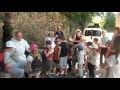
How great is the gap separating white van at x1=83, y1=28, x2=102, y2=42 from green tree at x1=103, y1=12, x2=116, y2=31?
18 centimetres

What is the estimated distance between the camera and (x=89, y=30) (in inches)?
329

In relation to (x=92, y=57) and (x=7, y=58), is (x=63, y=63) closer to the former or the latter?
(x=92, y=57)

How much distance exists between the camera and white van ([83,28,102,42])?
838 centimetres

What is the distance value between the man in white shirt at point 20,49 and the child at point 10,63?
8 cm

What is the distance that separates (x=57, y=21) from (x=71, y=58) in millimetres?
934

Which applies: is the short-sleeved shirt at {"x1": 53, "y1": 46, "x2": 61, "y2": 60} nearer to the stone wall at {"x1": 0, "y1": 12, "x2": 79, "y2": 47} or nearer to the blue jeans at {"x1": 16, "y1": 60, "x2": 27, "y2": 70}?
the stone wall at {"x1": 0, "y1": 12, "x2": 79, "y2": 47}

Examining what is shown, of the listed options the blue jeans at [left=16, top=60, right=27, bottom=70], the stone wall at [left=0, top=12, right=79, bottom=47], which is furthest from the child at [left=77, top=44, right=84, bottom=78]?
the blue jeans at [left=16, top=60, right=27, bottom=70]

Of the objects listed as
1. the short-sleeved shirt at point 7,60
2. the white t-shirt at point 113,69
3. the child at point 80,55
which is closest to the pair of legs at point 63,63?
the child at point 80,55

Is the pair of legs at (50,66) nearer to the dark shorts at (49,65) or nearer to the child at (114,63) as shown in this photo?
the dark shorts at (49,65)

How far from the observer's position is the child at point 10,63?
8.34 m

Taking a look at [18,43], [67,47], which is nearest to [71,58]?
[67,47]
